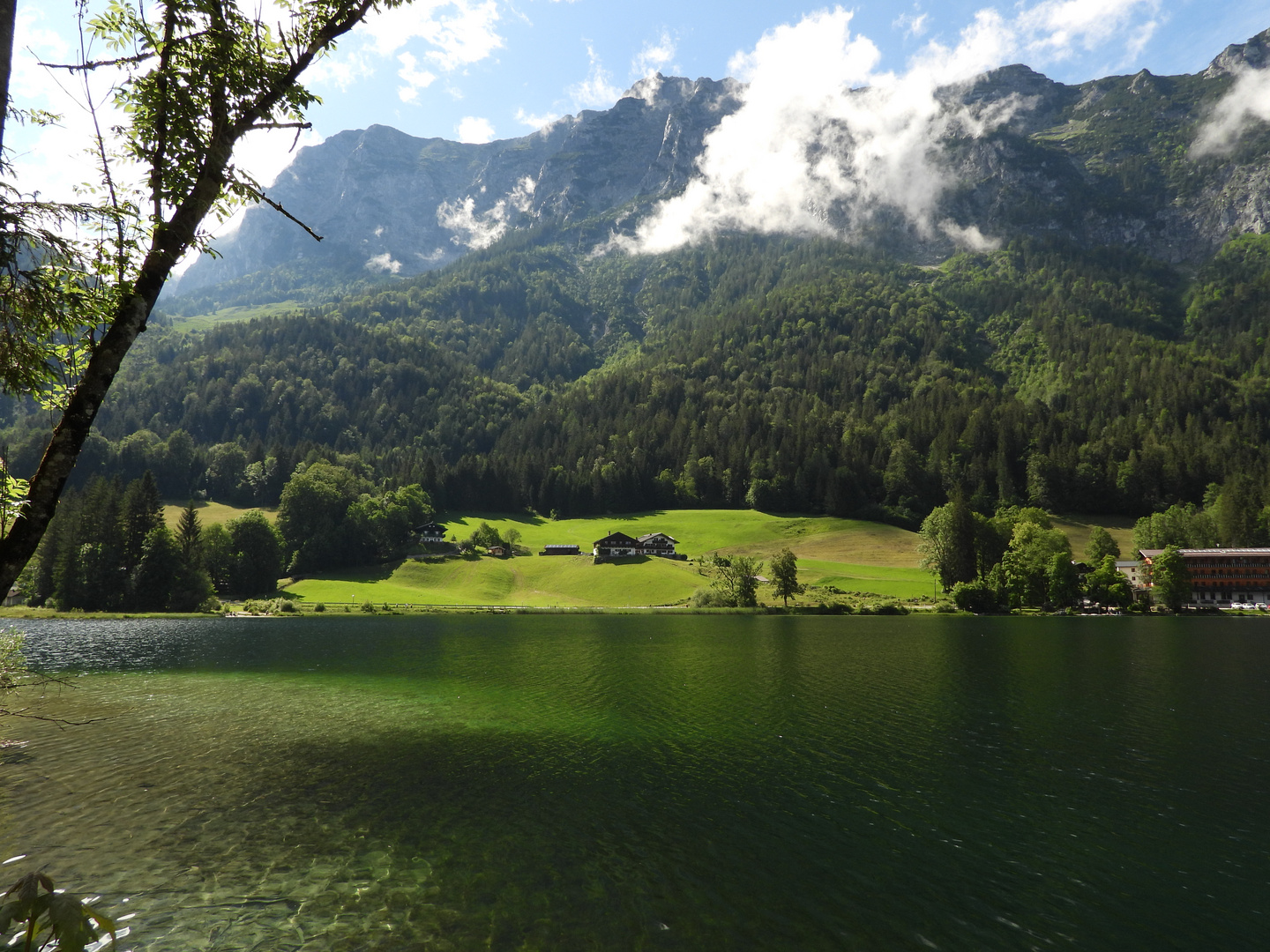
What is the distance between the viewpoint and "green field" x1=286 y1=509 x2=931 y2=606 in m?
119

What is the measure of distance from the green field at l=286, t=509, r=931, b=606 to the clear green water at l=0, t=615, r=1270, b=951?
236ft

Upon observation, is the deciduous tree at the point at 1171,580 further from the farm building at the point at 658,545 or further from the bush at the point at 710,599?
the farm building at the point at 658,545

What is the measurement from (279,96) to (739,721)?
111ft

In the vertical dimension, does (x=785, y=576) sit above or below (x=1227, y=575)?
below

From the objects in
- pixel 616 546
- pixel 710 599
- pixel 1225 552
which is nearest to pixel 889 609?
pixel 710 599

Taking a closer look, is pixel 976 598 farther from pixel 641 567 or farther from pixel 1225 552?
pixel 641 567

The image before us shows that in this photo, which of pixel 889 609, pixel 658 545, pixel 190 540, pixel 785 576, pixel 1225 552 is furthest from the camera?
pixel 658 545

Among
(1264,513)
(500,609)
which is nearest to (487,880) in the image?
(500,609)

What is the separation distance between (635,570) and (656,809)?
350 feet

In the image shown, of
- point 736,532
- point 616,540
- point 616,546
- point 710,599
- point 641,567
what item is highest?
point 736,532

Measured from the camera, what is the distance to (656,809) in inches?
880

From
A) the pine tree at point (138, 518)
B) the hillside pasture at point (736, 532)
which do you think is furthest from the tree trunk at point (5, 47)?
the hillside pasture at point (736, 532)

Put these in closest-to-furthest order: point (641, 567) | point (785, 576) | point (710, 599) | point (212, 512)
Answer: point (785, 576) → point (710, 599) → point (641, 567) → point (212, 512)

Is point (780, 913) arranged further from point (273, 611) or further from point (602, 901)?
point (273, 611)
